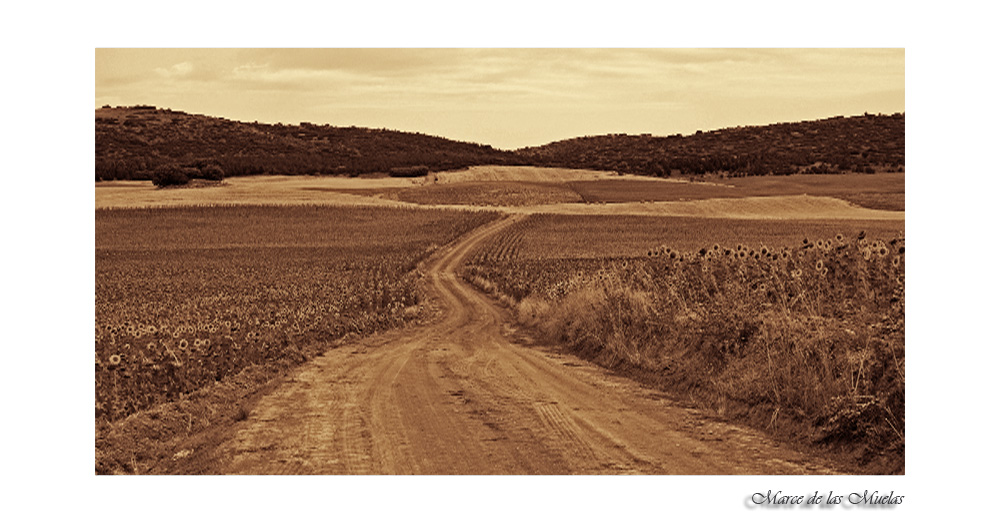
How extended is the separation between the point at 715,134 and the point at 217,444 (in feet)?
363

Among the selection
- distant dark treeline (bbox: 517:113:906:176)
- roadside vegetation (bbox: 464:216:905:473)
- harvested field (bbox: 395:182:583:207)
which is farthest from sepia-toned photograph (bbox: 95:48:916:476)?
distant dark treeline (bbox: 517:113:906:176)

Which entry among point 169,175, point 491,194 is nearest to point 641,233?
point 491,194

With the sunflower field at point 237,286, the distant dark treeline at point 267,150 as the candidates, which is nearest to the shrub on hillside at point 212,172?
the distant dark treeline at point 267,150

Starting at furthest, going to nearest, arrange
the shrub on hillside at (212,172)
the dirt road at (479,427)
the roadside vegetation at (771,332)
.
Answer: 1. the shrub on hillside at (212,172)
2. the roadside vegetation at (771,332)
3. the dirt road at (479,427)

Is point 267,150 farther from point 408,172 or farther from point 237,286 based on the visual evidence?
point 237,286

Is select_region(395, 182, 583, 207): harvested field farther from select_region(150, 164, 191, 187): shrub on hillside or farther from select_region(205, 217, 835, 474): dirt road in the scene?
select_region(205, 217, 835, 474): dirt road

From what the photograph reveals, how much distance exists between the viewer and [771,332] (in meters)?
11.8

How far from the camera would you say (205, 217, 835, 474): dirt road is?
8.70 meters

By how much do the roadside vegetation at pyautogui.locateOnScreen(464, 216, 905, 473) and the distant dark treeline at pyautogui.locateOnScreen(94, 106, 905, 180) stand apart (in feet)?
242

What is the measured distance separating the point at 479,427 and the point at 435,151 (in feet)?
406

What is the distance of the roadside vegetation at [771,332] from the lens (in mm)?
9406

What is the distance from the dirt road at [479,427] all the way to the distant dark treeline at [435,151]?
7601 centimetres

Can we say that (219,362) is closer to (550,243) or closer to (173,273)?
(173,273)

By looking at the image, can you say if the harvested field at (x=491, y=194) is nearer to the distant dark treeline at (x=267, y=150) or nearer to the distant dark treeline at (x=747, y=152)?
the distant dark treeline at (x=747, y=152)
